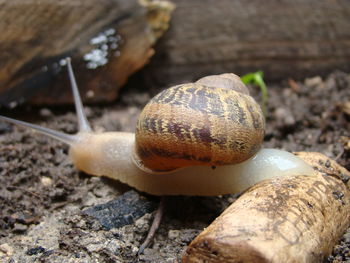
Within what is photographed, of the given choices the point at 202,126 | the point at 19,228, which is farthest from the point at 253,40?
the point at 19,228

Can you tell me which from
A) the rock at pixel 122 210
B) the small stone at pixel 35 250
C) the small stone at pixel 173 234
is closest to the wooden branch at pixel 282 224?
the small stone at pixel 173 234

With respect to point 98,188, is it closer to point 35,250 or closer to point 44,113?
point 35,250

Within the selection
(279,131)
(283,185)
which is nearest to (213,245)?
(283,185)

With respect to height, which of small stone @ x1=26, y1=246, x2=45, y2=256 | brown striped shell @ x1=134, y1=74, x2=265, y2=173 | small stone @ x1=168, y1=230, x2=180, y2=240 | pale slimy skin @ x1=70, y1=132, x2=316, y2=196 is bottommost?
small stone @ x1=168, y1=230, x2=180, y2=240

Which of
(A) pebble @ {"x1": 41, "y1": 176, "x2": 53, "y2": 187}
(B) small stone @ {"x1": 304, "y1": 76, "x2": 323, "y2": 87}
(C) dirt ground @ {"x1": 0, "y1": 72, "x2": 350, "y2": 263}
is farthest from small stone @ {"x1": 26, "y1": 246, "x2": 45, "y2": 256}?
(B) small stone @ {"x1": 304, "y1": 76, "x2": 323, "y2": 87}

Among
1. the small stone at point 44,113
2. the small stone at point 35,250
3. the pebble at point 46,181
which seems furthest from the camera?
the small stone at point 44,113

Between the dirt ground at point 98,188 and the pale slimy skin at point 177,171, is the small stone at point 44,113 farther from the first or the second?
the pale slimy skin at point 177,171

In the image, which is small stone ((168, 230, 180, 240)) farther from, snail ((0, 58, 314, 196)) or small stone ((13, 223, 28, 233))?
small stone ((13, 223, 28, 233))

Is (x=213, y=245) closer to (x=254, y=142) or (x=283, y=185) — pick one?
(x=283, y=185)
